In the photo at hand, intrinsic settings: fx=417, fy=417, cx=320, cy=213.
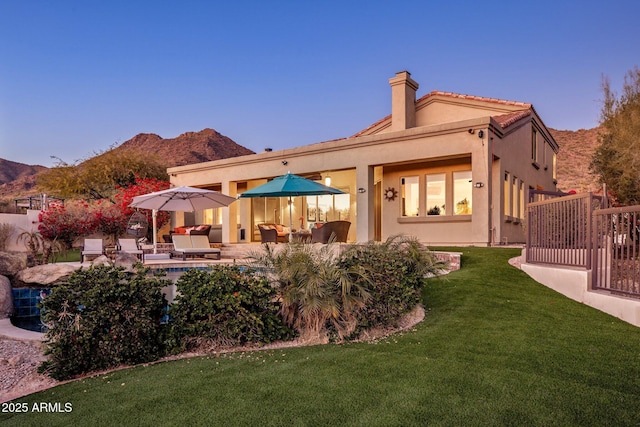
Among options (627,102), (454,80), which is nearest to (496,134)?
(627,102)

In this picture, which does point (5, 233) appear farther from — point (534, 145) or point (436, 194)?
point (534, 145)

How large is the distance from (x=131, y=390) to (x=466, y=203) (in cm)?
1230

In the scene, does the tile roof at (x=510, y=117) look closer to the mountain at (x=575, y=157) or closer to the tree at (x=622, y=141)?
the tree at (x=622, y=141)

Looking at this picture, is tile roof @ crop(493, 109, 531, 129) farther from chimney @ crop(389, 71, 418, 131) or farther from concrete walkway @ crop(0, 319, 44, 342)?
concrete walkway @ crop(0, 319, 44, 342)

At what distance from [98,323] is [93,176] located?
25.5m

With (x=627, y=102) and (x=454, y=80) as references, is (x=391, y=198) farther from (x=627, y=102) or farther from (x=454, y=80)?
(x=454, y=80)

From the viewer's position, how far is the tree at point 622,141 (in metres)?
14.7

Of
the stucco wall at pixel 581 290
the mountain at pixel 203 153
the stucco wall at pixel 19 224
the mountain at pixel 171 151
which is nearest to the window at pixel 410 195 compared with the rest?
the stucco wall at pixel 581 290

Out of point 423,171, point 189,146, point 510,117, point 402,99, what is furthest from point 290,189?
point 189,146

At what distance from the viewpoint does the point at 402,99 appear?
16250mm

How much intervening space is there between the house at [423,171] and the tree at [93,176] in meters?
9.35

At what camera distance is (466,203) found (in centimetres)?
1412

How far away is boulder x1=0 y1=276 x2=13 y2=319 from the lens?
8.07 meters

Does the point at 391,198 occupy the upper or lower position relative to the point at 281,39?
lower
